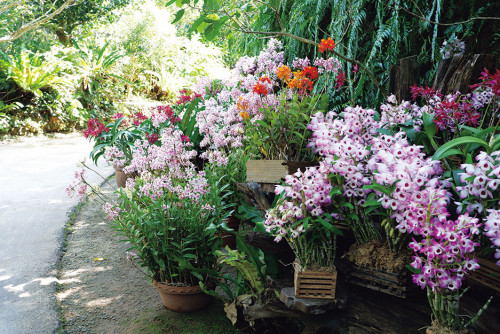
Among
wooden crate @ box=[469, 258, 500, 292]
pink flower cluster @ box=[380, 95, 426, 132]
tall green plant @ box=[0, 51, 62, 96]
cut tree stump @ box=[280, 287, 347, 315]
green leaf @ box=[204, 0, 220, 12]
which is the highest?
tall green plant @ box=[0, 51, 62, 96]

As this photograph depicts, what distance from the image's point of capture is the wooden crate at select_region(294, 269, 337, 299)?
5.14 feet

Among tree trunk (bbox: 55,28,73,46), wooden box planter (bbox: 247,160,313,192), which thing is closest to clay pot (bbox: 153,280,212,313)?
wooden box planter (bbox: 247,160,313,192)

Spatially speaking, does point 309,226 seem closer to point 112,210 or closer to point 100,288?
point 112,210

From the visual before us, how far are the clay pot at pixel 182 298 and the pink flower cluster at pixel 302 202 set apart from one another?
825mm

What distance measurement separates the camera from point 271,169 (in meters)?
2.08

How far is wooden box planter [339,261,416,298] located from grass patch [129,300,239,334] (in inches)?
31.0

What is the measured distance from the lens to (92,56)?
946 cm

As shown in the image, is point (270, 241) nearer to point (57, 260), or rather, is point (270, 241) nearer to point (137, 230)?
point (137, 230)

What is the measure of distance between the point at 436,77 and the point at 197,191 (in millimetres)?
1472

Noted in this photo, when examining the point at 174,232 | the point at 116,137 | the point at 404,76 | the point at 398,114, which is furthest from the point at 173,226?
the point at 116,137

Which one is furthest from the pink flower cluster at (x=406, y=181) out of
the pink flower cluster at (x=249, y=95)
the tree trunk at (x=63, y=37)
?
the tree trunk at (x=63, y=37)

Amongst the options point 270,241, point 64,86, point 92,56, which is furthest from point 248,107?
point 92,56

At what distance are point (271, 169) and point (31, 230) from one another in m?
2.56

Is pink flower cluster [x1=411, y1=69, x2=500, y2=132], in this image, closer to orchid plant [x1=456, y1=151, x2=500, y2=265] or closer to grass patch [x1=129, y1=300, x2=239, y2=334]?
orchid plant [x1=456, y1=151, x2=500, y2=265]
